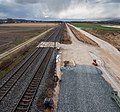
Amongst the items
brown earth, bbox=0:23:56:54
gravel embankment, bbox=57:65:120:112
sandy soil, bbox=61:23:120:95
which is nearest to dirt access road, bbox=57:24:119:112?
gravel embankment, bbox=57:65:120:112

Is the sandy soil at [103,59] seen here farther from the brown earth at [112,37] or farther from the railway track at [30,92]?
the brown earth at [112,37]

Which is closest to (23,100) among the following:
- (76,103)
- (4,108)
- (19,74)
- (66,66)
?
(4,108)

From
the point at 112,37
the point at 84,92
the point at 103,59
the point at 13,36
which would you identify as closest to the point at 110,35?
the point at 112,37

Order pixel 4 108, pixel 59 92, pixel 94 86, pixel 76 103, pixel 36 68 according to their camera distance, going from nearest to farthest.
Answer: pixel 4 108
pixel 76 103
pixel 59 92
pixel 94 86
pixel 36 68

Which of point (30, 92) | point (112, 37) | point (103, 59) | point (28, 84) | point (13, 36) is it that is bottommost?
point (112, 37)

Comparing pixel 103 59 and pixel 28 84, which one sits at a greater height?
pixel 28 84

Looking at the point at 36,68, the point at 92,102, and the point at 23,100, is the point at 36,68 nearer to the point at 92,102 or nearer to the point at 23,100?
the point at 23,100

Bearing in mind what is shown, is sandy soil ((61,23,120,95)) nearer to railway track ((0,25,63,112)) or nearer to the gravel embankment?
the gravel embankment

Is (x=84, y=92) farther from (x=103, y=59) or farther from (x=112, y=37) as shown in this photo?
(x=112, y=37)

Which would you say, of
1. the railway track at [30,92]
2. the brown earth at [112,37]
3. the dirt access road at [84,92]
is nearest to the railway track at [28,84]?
the railway track at [30,92]
